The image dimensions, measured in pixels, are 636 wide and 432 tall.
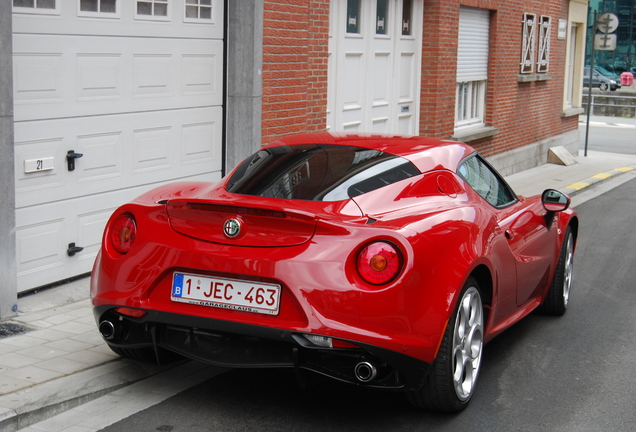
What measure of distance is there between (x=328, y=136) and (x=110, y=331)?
6.17ft

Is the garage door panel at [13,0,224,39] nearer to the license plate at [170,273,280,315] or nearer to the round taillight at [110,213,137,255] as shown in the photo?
the round taillight at [110,213,137,255]

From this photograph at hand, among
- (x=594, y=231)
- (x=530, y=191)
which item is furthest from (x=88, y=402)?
(x=530, y=191)

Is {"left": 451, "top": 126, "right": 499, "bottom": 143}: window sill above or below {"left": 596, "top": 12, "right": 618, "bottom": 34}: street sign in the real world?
below

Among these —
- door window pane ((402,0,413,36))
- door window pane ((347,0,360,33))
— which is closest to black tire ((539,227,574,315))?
door window pane ((347,0,360,33))

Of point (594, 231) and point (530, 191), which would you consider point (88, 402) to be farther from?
point (530, 191)

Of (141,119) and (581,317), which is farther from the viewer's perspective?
(141,119)

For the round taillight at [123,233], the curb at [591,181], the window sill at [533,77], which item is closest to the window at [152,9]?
the round taillight at [123,233]

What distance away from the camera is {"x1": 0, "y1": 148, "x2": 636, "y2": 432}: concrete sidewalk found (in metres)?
4.64

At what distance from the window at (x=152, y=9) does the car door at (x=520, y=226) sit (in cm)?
336

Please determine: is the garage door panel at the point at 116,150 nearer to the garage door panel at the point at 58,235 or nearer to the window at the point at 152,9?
the garage door panel at the point at 58,235

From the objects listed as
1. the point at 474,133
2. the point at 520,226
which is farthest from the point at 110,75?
the point at 474,133

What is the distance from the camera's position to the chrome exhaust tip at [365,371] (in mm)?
4297

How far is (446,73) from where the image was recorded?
13.9 meters

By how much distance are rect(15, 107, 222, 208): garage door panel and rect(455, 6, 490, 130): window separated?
23.1 ft
